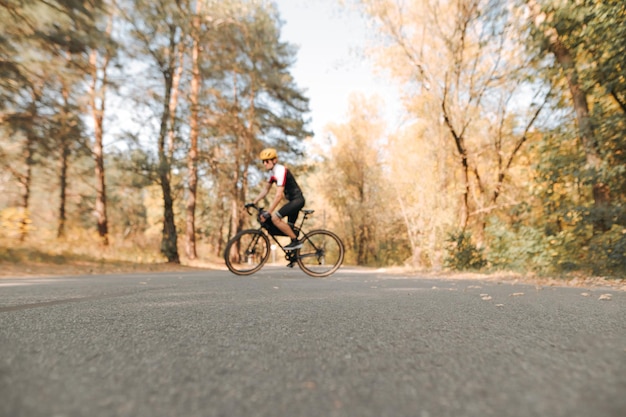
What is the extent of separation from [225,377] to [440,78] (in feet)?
50.8

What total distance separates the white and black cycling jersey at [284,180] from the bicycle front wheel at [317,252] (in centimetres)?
95

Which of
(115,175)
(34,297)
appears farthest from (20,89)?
(115,175)

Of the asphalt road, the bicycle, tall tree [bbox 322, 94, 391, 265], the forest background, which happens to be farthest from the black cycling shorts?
tall tree [bbox 322, 94, 391, 265]

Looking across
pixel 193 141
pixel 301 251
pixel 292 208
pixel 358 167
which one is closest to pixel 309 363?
pixel 292 208

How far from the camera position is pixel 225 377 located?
1.40 m

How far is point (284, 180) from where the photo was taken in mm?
6676

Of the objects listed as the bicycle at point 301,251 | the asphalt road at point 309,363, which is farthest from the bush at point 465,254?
the asphalt road at point 309,363

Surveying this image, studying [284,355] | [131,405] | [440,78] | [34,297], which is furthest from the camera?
[440,78]

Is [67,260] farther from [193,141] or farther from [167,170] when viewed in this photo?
[193,141]

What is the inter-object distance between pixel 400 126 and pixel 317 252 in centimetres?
1247

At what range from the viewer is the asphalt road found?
114 centimetres

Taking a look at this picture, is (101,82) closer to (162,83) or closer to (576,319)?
(162,83)

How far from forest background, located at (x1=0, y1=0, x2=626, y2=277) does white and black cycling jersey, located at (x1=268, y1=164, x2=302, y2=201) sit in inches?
254

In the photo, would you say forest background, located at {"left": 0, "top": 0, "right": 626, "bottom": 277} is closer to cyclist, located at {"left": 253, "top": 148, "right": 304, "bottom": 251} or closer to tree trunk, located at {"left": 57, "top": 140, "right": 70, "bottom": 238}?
tree trunk, located at {"left": 57, "top": 140, "right": 70, "bottom": 238}
